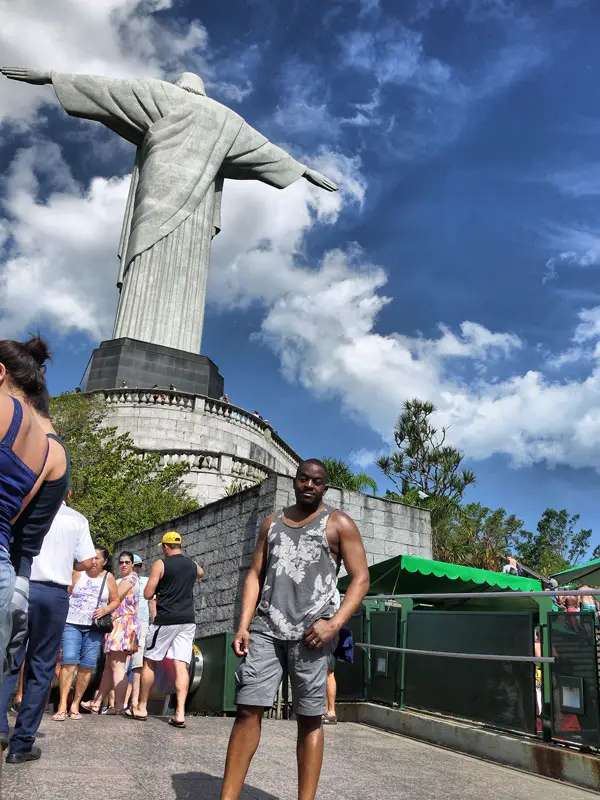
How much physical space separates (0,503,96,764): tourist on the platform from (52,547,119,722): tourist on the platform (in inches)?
59.0

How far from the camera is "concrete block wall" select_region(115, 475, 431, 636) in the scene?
31.2 ft

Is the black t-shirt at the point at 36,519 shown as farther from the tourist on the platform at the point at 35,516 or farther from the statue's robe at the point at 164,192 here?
the statue's robe at the point at 164,192

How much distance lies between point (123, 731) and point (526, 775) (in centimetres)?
308

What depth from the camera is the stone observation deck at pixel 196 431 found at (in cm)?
2084

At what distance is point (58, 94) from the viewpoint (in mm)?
26500

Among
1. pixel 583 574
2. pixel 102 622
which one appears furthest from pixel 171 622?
pixel 583 574

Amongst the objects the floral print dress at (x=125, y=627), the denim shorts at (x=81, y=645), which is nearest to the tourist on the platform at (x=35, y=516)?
the denim shorts at (x=81, y=645)

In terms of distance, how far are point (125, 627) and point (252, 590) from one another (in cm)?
407

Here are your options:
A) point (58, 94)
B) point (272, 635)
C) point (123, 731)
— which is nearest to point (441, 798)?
point (272, 635)

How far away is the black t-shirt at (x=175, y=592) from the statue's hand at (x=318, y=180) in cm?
2667

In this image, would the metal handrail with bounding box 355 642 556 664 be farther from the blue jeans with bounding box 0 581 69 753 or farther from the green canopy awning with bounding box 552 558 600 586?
the green canopy awning with bounding box 552 558 600 586

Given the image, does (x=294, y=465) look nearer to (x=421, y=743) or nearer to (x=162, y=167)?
(x=162, y=167)

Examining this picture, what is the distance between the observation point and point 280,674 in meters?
3.25

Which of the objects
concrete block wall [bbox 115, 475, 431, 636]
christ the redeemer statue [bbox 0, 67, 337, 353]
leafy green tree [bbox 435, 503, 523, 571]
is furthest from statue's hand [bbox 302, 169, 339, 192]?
concrete block wall [bbox 115, 475, 431, 636]
